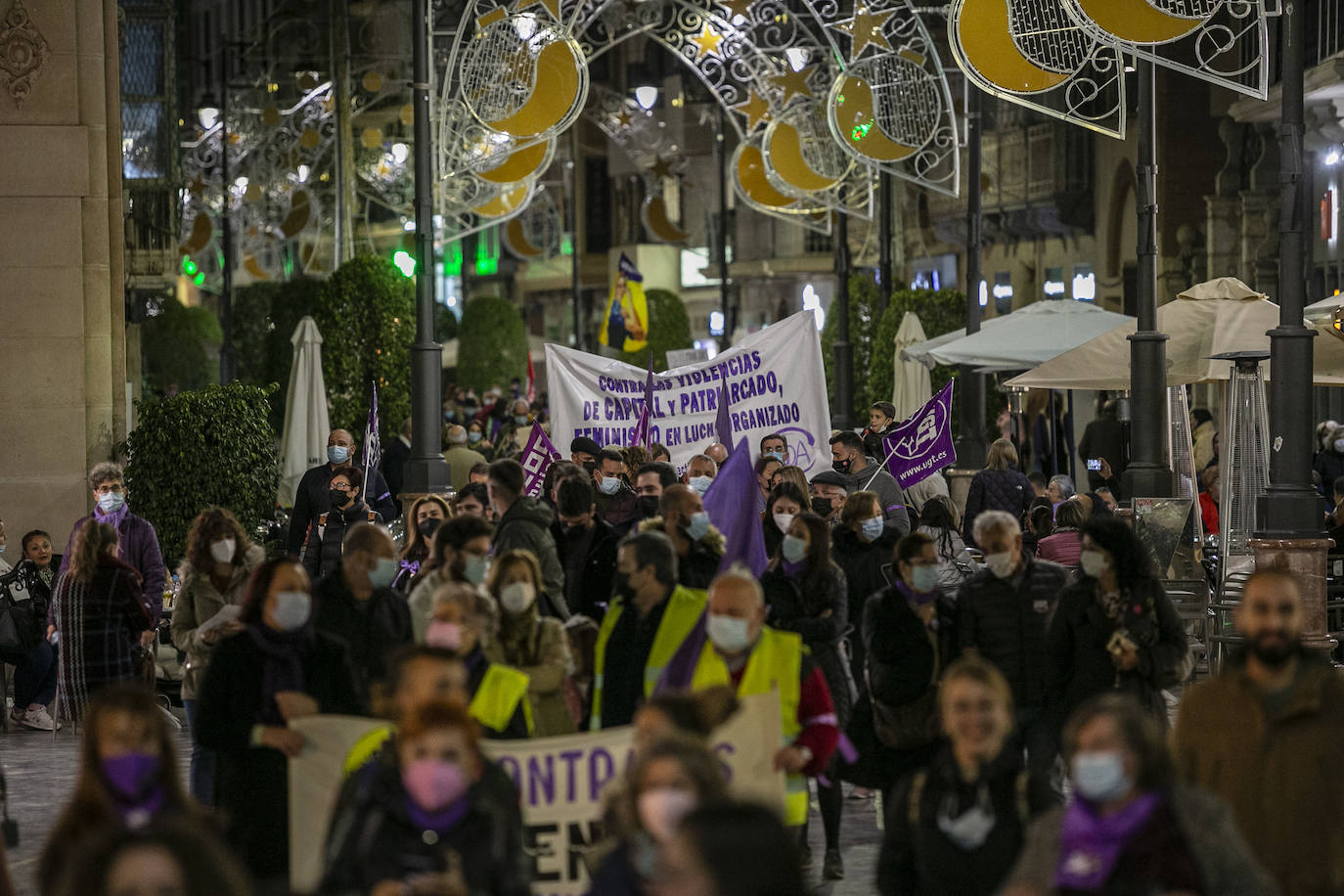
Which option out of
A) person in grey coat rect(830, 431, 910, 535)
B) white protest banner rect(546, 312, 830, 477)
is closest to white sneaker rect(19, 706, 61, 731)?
white protest banner rect(546, 312, 830, 477)

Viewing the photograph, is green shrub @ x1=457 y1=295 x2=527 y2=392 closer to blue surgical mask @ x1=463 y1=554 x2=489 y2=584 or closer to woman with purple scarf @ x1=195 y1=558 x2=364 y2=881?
blue surgical mask @ x1=463 y1=554 x2=489 y2=584

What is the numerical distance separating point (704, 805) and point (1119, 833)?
1213mm

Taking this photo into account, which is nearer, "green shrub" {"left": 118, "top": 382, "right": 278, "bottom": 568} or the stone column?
"green shrub" {"left": 118, "top": 382, "right": 278, "bottom": 568}

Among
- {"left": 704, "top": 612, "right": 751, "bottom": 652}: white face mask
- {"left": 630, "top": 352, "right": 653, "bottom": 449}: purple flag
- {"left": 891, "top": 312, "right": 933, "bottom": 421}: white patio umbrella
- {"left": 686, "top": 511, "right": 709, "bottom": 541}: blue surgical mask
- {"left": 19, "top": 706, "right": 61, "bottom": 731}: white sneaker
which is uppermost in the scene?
{"left": 891, "top": 312, "right": 933, "bottom": 421}: white patio umbrella

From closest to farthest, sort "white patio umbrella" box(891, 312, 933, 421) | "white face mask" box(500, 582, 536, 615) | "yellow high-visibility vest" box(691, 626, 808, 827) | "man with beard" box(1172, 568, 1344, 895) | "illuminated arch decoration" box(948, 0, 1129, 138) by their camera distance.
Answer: "man with beard" box(1172, 568, 1344, 895) → "yellow high-visibility vest" box(691, 626, 808, 827) → "white face mask" box(500, 582, 536, 615) → "illuminated arch decoration" box(948, 0, 1129, 138) → "white patio umbrella" box(891, 312, 933, 421)

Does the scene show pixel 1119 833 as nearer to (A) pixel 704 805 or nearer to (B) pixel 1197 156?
(A) pixel 704 805

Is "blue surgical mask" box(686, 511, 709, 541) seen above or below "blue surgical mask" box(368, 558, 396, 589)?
above

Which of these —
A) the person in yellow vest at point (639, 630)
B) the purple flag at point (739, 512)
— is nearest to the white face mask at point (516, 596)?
the person in yellow vest at point (639, 630)

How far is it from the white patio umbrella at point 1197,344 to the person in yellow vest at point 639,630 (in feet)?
35.3

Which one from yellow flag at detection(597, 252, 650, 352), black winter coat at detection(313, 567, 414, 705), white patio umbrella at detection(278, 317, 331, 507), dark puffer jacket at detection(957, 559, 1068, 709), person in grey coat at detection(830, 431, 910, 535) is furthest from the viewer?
yellow flag at detection(597, 252, 650, 352)

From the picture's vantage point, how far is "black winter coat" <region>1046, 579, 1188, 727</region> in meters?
8.87

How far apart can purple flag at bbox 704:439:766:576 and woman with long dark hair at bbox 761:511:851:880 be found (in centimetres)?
20

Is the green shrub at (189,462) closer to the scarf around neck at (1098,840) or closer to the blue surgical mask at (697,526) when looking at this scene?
A: the blue surgical mask at (697,526)

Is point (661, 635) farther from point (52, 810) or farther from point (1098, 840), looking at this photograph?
point (52, 810)
